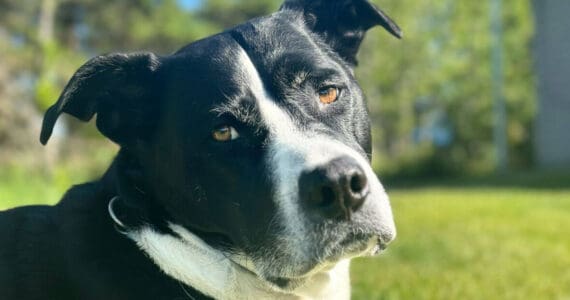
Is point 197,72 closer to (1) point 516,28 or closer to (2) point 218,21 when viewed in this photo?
(1) point 516,28

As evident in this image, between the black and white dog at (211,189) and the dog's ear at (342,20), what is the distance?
313 millimetres

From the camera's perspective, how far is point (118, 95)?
2.74 m

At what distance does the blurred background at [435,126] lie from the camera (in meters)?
5.48

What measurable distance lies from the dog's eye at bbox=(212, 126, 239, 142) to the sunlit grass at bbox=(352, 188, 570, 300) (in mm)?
2261

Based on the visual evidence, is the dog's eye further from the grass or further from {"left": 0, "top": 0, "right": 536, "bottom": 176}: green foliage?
{"left": 0, "top": 0, "right": 536, "bottom": 176}: green foliage

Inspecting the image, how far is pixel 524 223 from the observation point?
752cm

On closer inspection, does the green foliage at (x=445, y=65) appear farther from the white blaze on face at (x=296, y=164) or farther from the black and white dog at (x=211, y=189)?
the white blaze on face at (x=296, y=164)

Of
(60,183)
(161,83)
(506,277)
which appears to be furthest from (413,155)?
(161,83)

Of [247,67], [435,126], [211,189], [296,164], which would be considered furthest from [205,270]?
[435,126]

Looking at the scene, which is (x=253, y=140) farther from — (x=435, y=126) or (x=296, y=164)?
(x=435, y=126)

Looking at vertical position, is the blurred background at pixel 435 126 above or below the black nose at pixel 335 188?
below

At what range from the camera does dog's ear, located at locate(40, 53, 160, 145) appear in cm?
262

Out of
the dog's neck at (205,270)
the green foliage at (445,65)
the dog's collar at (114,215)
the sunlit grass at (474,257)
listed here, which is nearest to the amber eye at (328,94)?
the dog's neck at (205,270)

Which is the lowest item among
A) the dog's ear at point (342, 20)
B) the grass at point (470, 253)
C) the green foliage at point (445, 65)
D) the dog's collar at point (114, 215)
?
the green foliage at point (445, 65)
